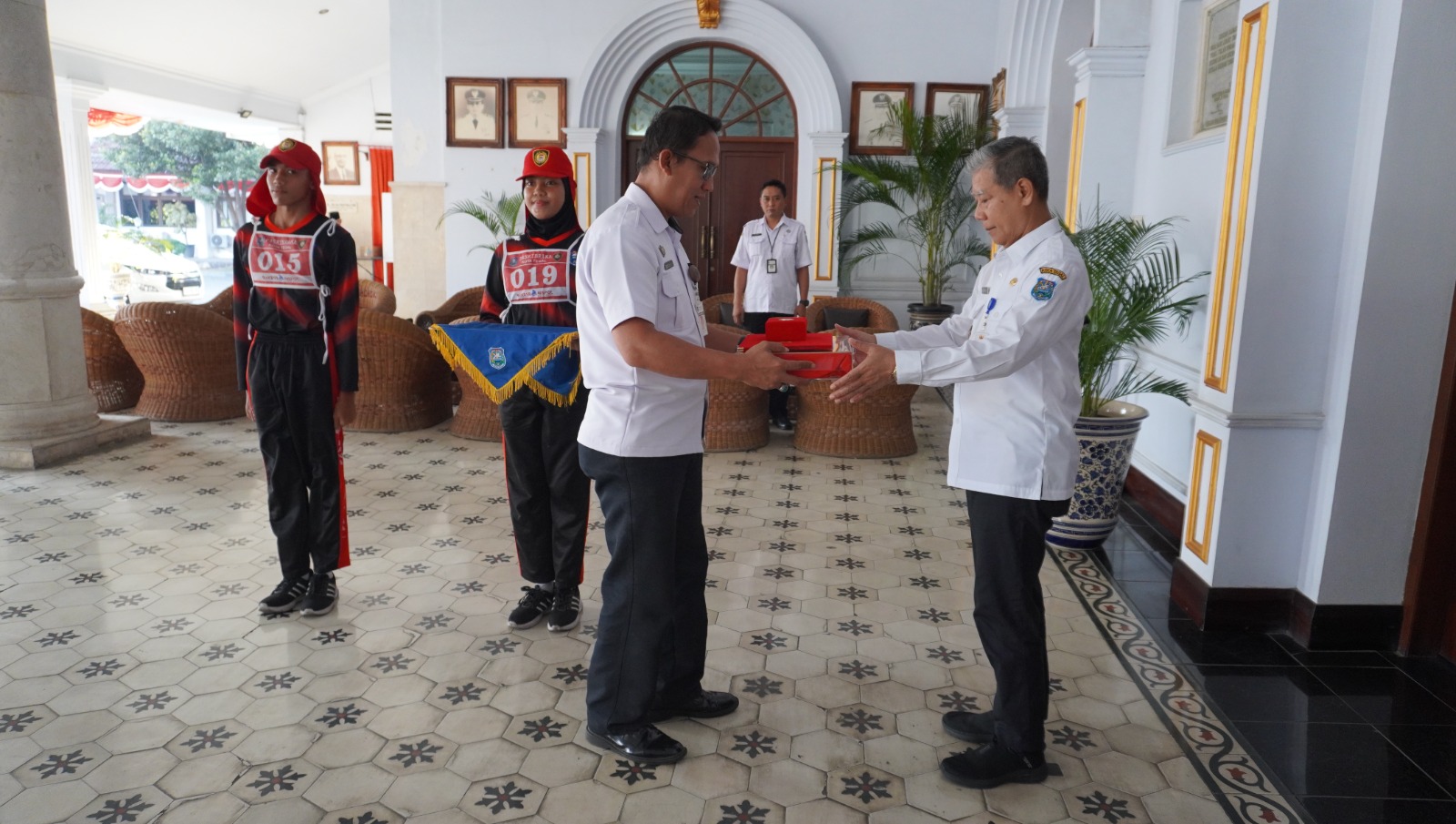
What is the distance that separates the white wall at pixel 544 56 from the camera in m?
8.26

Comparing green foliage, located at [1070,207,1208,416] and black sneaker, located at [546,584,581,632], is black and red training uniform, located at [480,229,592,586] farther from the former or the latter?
green foliage, located at [1070,207,1208,416]

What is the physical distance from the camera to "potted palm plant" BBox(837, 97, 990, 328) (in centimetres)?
763

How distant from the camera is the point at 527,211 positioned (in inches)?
118

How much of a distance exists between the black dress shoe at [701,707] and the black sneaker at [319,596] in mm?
1371

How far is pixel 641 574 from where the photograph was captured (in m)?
2.20

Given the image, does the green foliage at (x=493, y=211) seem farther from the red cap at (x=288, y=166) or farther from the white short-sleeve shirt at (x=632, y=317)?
the white short-sleeve shirt at (x=632, y=317)

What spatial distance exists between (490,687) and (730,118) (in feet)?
23.1

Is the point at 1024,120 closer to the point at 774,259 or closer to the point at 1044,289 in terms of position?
the point at 774,259

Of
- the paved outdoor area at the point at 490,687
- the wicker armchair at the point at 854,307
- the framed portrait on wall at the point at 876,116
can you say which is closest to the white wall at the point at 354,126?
the framed portrait on wall at the point at 876,116

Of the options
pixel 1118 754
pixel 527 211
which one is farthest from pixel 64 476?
pixel 1118 754

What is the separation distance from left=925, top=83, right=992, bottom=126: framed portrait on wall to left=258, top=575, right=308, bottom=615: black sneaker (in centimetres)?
674

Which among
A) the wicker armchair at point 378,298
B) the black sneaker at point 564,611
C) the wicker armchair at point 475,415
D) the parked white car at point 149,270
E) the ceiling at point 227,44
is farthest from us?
the parked white car at point 149,270

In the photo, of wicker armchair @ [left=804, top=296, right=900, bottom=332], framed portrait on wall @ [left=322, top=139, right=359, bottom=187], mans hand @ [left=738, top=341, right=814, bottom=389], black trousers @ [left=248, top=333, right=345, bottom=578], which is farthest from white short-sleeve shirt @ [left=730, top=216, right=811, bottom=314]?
framed portrait on wall @ [left=322, top=139, right=359, bottom=187]

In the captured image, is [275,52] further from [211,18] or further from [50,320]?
[50,320]
